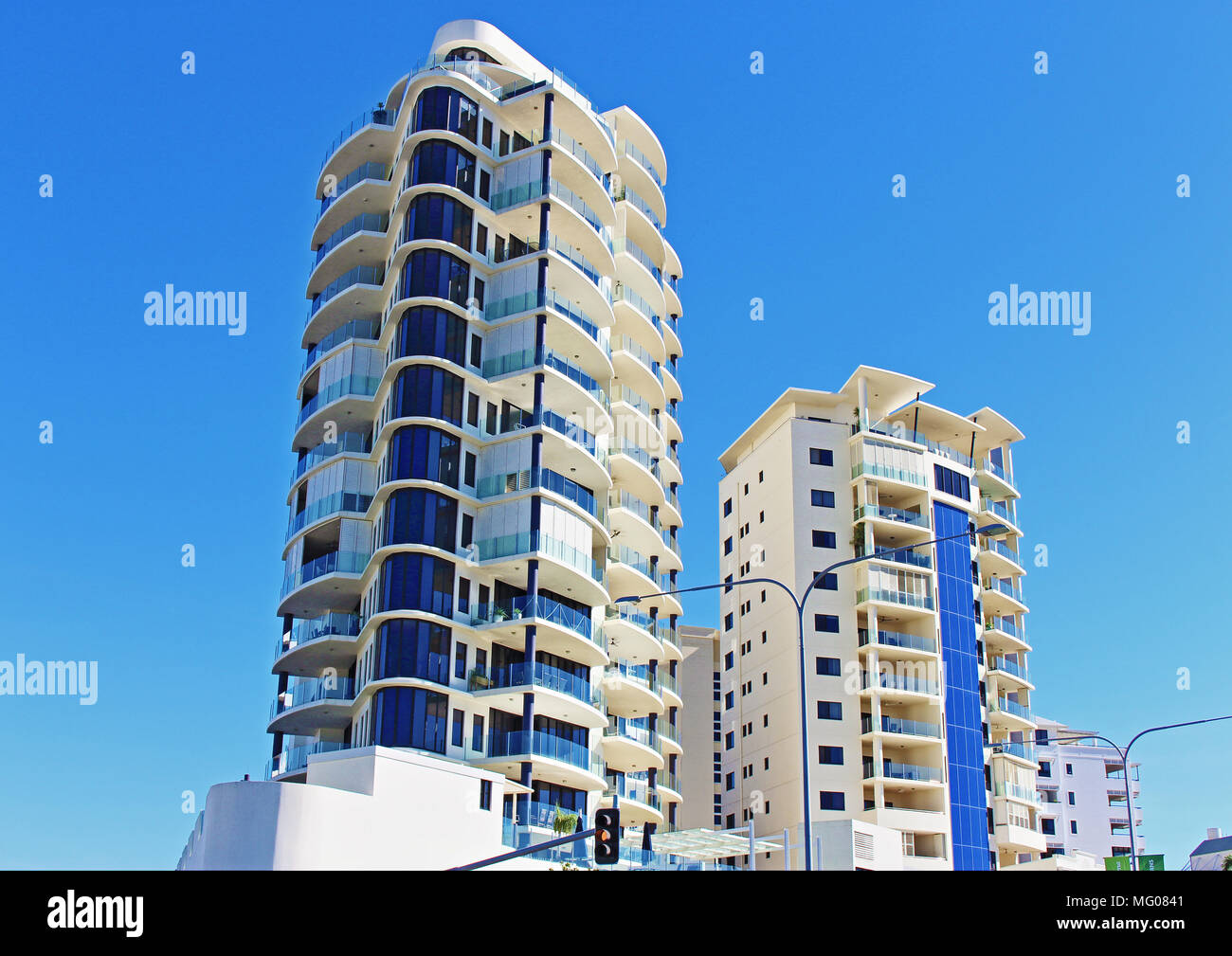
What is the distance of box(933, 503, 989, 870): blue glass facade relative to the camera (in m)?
79.5

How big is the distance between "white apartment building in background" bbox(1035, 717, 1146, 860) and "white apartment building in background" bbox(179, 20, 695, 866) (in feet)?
205

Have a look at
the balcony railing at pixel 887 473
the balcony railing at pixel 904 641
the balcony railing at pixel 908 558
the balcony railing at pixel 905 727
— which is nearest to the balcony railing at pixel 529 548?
the balcony railing at pixel 905 727

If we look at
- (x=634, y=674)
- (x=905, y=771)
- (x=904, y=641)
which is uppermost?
(x=904, y=641)

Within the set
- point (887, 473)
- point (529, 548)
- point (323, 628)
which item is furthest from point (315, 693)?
point (887, 473)

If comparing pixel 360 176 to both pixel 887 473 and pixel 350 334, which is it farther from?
pixel 887 473

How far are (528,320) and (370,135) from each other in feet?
54.0

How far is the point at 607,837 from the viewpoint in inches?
1035

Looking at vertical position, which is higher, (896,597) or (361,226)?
(361,226)

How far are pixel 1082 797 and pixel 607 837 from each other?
111987 mm

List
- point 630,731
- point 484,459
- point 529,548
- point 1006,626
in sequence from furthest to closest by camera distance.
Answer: point 1006,626 < point 630,731 < point 484,459 < point 529,548

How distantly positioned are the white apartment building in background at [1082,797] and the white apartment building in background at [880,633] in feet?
104

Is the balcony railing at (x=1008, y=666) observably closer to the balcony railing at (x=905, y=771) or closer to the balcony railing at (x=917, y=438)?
the balcony railing at (x=917, y=438)

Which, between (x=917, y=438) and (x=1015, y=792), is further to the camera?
(x=917, y=438)
